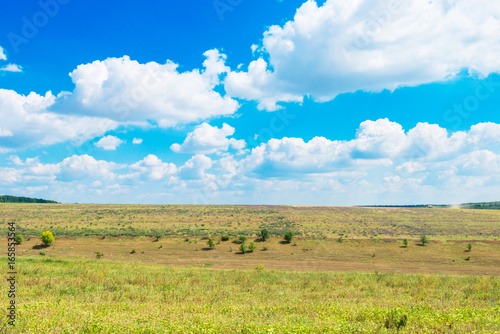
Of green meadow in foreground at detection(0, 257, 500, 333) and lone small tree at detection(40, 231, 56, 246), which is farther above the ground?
green meadow in foreground at detection(0, 257, 500, 333)

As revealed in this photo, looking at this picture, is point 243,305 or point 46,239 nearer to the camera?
point 243,305

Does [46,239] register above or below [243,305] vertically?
below

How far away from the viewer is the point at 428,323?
10.2 m

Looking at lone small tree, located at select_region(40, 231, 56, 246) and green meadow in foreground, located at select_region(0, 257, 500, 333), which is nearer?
green meadow in foreground, located at select_region(0, 257, 500, 333)

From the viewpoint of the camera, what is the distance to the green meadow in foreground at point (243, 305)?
31.1 ft

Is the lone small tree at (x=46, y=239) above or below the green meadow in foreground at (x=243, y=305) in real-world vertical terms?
below

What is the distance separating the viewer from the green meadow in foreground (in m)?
9.48

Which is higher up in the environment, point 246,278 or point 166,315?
point 166,315

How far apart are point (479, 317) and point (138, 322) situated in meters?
12.3

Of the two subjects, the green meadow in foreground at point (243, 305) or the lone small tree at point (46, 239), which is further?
the lone small tree at point (46, 239)

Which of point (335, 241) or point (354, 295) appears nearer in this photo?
point (354, 295)

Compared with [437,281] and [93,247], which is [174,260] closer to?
[93,247]

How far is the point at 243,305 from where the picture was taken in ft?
42.1

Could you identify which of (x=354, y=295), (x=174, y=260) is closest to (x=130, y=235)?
(x=174, y=260)
